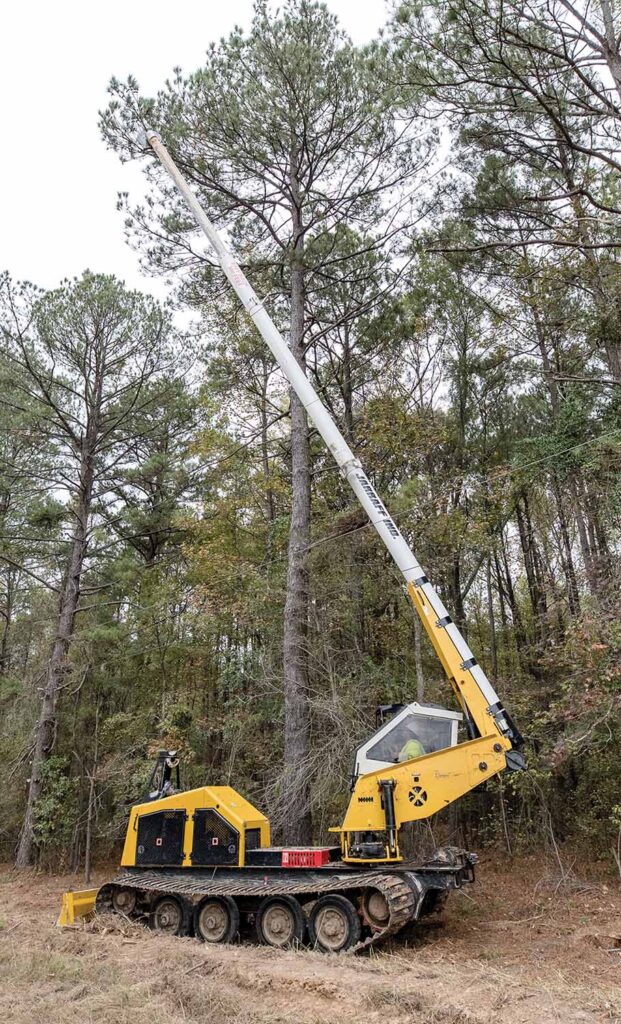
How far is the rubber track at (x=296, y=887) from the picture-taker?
288 inches

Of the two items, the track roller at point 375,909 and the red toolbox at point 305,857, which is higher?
the red toolbox at point 305,857

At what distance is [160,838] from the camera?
9.36 m

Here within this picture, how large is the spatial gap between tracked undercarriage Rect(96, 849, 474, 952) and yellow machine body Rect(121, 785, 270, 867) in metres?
0.22

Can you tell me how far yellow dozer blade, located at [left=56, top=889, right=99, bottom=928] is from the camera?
30.6 ft

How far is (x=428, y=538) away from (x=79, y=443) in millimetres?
8847

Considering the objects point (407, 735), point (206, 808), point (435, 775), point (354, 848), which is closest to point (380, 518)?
point (407, 735)

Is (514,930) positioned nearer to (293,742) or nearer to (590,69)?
(293,742)

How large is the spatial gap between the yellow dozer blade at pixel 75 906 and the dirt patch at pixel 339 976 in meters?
0.24

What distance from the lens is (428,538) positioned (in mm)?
13562

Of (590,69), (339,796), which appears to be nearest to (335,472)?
(339,796)

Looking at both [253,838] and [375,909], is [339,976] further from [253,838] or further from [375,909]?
[253,838]

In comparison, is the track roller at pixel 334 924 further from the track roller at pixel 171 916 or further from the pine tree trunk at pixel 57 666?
the pine tree trunk at pixel 57 666

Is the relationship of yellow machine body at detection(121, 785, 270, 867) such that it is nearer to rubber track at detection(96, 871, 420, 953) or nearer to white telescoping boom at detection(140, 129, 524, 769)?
rubber track at detection(96, 871, 420, 953)

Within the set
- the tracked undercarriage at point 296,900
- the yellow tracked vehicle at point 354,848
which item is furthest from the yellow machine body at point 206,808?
the tracked undercarriage at point 296,900
